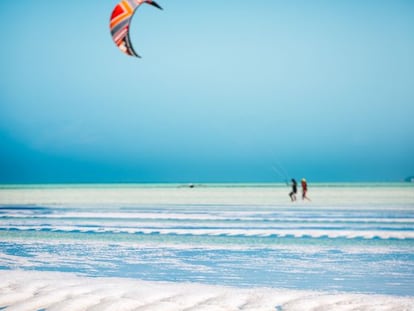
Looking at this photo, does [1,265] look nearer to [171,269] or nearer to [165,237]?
[171,269]

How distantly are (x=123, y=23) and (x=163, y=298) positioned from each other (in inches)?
214

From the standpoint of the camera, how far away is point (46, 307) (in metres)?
5.60

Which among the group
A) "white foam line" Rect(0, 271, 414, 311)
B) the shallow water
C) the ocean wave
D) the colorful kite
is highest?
the colorful kite

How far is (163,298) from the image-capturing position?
19.9 feet

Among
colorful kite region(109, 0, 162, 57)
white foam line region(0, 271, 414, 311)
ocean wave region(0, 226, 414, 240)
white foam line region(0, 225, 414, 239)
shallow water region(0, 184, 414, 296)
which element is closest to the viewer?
white foam line region(0, 271, 414, 311)

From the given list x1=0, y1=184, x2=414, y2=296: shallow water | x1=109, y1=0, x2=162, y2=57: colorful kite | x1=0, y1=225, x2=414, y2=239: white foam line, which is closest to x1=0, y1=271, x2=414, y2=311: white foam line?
x1=0, y1=184, x2=414, y2=296: shallow water

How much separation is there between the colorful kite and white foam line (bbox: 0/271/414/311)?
168 inches

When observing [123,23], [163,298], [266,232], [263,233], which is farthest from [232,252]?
[123,23]

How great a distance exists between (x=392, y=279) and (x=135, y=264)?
11.9 feet

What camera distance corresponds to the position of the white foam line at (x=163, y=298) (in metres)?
5.63

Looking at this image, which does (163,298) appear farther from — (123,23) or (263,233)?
(263,233)

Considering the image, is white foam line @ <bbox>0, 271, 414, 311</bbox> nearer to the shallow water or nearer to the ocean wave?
the shallow water

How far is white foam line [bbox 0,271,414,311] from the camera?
563 cm

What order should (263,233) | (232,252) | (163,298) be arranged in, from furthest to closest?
(263,233) → (232,252) → (163,298)
